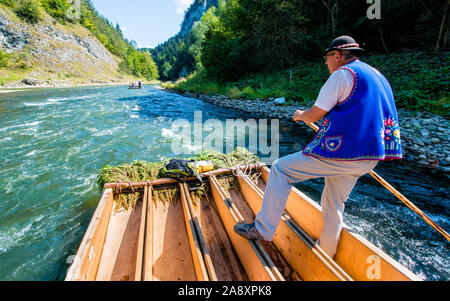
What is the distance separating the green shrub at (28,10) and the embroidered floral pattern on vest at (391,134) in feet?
253

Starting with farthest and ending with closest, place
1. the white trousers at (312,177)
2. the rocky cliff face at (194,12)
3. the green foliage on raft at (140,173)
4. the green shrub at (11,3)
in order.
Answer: the rocky cliff face at (194,12), the green shrub at (11,3), the green foliage on raft at (140,173), the white trousers at (312,177)

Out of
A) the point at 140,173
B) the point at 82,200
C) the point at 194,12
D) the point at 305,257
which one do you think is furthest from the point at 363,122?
the point at 194,12

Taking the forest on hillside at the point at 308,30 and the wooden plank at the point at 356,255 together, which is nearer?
the wooden plank at the point at 356,255

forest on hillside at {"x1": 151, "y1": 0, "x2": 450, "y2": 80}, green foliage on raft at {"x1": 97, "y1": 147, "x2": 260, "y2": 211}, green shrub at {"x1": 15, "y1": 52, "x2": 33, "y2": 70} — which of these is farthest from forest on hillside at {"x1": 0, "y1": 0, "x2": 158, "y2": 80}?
green foliage on raft at {"x1": 97, "y1": 147, "x2": 260, "y2": 211}

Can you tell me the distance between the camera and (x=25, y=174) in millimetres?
5047

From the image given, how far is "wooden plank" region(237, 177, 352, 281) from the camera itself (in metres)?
1.65

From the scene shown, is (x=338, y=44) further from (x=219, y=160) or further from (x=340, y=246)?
(x=219, y=160)

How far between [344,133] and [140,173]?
3521mm

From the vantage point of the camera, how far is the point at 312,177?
183 centimetres

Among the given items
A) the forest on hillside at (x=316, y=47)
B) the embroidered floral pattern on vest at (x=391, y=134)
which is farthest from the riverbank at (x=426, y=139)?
the embroidered floral pattern on vest at (x=391, y=134)

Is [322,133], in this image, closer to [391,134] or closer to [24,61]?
[391,134]

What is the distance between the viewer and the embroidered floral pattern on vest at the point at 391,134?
1607mm

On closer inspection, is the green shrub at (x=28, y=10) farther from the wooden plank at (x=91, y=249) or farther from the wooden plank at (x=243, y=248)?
the wooden plank at (x=243, y=248)

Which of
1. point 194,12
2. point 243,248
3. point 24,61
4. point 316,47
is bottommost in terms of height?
point 243,248
